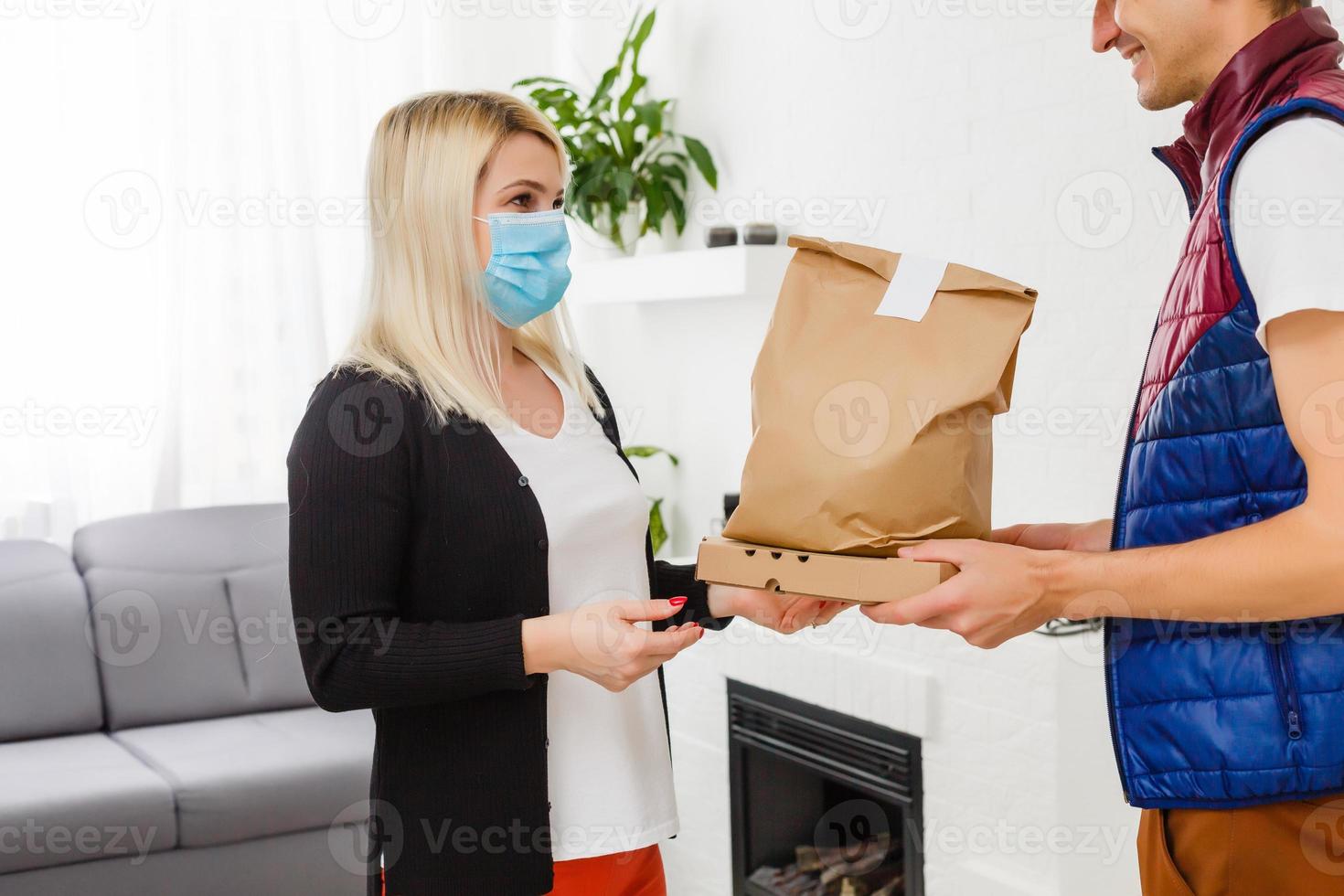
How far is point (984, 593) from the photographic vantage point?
47.5 inches

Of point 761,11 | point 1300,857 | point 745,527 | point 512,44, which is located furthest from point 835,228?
point 1300,857

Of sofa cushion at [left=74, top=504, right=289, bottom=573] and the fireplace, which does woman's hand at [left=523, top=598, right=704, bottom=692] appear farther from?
sofa cushion at [left=74, top=504, right=289, bottom=573]

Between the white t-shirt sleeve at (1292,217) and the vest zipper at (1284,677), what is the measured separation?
0.95 ft

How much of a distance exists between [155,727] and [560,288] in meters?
2.34

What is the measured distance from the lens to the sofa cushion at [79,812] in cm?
271

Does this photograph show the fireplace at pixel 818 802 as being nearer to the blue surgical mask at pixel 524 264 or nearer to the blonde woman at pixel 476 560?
the blonde woman at pixel 476 560

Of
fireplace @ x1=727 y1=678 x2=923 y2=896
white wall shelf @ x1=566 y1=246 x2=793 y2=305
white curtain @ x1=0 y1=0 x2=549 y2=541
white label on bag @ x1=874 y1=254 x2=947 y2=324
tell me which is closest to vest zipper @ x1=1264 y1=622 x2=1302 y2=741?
white label on bag @ x1=874 y1=254 x2=947 y2=324

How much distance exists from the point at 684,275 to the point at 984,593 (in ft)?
7.33

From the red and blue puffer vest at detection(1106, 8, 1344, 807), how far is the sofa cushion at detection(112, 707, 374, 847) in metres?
2.26

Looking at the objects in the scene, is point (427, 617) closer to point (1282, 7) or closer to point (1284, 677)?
point (1284, 677)

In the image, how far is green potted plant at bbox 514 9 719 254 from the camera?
11.5 feet

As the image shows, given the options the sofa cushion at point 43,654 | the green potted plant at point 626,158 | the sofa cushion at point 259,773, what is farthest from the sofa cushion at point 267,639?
the green potted plant at point 626,158

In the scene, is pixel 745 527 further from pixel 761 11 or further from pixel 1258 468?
pixel 761 11

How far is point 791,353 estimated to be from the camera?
1319 millimetres
